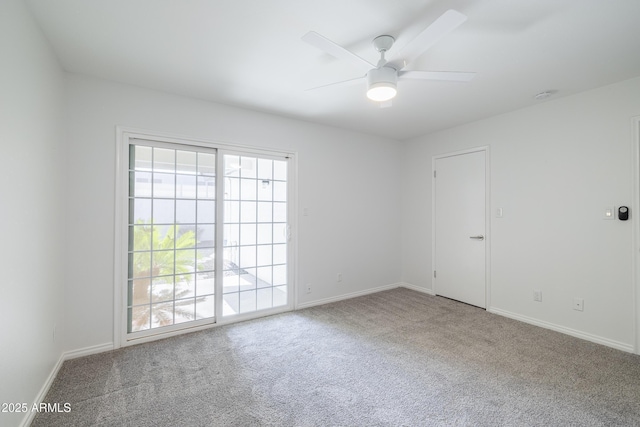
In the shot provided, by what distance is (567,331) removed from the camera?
3.03 metres

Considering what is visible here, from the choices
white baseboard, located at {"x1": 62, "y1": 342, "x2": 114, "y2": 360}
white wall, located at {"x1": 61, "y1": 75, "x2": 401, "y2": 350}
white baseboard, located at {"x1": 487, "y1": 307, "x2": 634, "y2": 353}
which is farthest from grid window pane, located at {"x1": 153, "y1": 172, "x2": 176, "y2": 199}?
white baseboard, located at {"x1": 487, "y1": 307, "x2": 634, "y2": 353}

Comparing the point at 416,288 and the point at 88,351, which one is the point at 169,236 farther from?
the point at 416,288

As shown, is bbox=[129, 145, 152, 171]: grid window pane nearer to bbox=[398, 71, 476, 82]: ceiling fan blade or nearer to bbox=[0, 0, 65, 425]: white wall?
bbox=[0, 0, 65, 425]: white wall

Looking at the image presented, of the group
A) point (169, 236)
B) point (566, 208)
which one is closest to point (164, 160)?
point (169, 236)

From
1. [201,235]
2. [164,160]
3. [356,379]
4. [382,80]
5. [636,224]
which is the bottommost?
[356,379]

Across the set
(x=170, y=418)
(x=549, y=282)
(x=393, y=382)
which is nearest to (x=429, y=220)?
(x=549, y=282)

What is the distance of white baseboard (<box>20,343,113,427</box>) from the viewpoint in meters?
1.75

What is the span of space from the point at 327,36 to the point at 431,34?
77cm

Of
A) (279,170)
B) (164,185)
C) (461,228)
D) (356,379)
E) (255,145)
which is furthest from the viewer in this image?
(461,228)

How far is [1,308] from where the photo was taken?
1457 millimetres

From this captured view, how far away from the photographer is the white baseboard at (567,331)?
2.67 meters

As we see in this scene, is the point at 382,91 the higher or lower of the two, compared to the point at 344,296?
higher

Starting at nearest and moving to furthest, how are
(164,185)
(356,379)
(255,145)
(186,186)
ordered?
(356,379) → (164,185) → (186,186) → (255,145)

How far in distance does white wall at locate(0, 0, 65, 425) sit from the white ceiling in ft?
1.05
